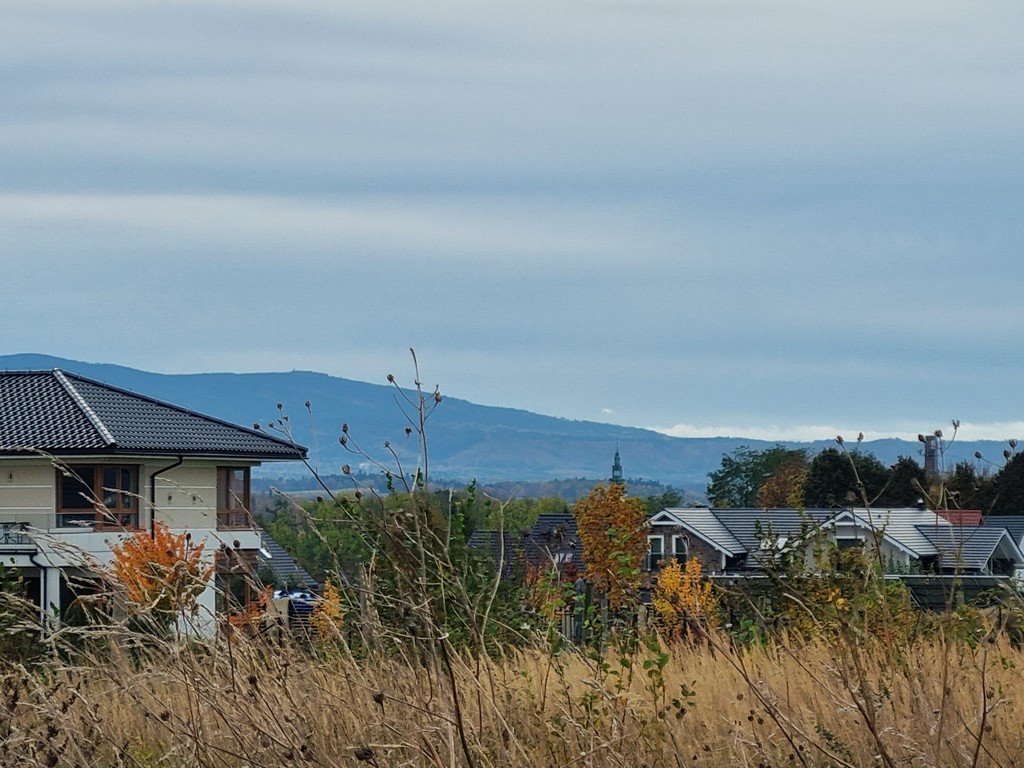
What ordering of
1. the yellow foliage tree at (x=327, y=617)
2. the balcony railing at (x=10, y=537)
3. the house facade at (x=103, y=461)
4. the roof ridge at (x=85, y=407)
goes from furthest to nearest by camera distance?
1. the roof ridge at (x=85, y=407)
2. the house facade at (x=103, y=461)
3. the balcony railing at (x=10, y=537)
4. the yellow foliage tree at (x=327, y=617)

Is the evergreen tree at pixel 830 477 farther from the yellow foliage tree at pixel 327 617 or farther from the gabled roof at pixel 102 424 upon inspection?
the yellow foliage tree at pixel 327 617

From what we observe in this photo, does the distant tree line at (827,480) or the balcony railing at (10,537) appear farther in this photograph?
the distant tree line at (827,480)

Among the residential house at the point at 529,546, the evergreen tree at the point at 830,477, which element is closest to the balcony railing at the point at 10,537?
the residential house at the point at 529,546

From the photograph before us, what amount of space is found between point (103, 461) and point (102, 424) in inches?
56.0

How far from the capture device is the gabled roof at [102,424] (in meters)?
38.5

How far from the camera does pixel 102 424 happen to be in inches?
1553

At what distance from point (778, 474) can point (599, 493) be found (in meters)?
31.2

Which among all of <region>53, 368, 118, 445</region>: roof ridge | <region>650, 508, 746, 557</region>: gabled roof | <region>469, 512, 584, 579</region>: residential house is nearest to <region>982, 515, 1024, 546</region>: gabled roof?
<region>650, 508, 746, 557</region>: gabled roof

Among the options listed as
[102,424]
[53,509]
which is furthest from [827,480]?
[53,509]

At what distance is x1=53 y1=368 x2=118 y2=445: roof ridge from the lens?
3838 centimetres

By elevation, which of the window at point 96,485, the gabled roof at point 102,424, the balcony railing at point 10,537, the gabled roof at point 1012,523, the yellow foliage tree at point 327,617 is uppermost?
the gabled roof at point 102,424

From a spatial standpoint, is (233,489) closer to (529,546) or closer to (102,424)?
(102,424)

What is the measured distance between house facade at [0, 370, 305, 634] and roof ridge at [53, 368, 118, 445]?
0.04 meters

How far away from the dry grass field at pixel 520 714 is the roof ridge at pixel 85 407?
109 ft
